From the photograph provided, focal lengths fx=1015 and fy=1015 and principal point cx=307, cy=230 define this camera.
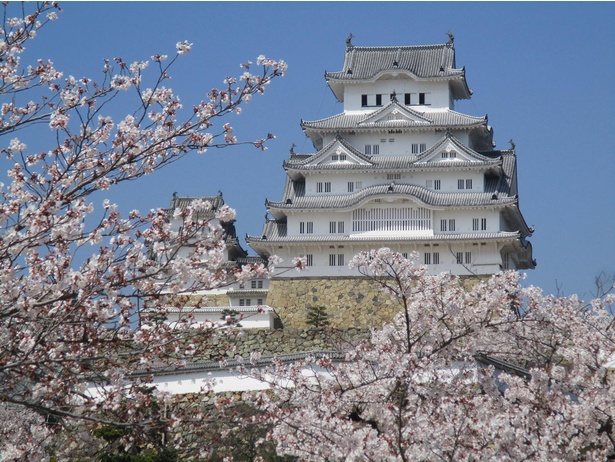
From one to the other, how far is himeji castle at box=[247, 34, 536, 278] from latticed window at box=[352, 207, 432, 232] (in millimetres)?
36

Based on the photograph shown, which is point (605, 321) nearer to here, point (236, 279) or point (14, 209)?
point (236, 279)

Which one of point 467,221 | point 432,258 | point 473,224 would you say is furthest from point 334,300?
point 473,224

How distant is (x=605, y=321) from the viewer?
45.8ft

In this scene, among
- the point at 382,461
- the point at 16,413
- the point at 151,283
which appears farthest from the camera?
the point at 16,413

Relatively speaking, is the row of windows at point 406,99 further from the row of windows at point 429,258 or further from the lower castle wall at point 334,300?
the lower castle wall at point 334,300

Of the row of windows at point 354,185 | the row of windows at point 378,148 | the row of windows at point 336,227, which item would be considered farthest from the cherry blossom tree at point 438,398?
the row of windows at point 378,148

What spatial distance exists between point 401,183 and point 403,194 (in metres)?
1.33

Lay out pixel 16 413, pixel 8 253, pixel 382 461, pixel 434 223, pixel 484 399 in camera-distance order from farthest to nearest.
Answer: pixel 434 223, pixel 16 413, pixel 484 399, pixel 382 461, pixel 8 253

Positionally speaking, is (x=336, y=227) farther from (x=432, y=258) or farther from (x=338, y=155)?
(x=432, y=258)

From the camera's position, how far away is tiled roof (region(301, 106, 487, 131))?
3766 cm

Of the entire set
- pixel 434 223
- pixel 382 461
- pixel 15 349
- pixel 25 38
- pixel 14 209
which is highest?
pixel 434 223

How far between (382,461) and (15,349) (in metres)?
4.38

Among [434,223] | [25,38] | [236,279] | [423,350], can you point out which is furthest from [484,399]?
[434,223]

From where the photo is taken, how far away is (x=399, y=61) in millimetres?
39938
